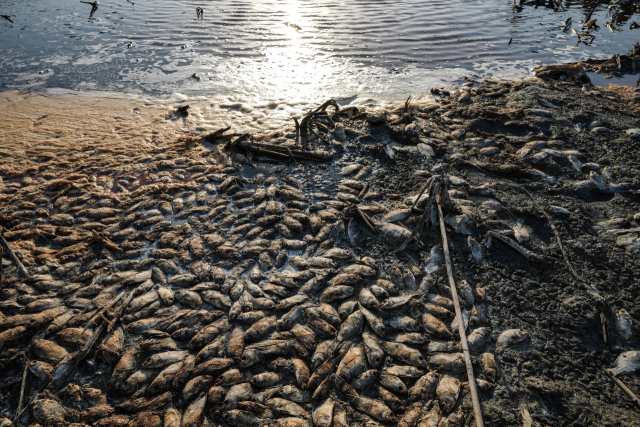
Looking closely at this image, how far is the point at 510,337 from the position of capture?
2.98 meters

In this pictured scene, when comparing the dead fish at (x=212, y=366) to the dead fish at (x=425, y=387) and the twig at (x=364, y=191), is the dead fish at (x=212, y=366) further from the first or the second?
the twig at (x=364, y=191)

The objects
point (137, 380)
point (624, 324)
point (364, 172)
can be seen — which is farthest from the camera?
point (364, 172)

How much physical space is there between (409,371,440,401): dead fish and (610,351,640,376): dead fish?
4.67 feet

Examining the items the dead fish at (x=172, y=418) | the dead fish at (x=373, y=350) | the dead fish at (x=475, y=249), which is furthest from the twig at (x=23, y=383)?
the dead fish at (x=475, y=249)

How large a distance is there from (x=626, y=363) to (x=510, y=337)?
2.83 ft

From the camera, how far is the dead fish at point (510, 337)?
2.96m

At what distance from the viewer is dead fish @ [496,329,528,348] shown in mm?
Result: 2963

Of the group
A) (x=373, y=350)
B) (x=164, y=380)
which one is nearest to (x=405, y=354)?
(x=373, y=350)

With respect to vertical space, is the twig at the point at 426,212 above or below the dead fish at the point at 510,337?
above

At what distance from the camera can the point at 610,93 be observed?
7.39 metres

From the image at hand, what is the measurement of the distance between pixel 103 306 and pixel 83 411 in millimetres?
1016

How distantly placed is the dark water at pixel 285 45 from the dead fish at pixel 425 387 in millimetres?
6277

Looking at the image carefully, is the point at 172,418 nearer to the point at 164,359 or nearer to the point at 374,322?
the point at 164,359

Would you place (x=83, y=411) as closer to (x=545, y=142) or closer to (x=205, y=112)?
(x=205, y=112)
